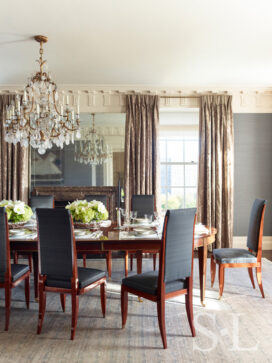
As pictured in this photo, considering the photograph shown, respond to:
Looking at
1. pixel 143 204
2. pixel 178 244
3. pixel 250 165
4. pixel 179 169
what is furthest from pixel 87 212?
pixel 179 169

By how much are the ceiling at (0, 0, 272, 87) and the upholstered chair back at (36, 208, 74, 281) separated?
6.21 ft

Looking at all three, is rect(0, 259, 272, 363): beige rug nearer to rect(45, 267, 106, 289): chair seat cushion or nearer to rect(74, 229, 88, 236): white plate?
rect(45, 267, 106, 289): chair seat cushion

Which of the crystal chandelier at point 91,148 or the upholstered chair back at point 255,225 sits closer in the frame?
the upholstered chair back at point 255,225

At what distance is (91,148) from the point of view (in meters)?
5.69

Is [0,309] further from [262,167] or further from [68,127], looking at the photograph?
[262,167]

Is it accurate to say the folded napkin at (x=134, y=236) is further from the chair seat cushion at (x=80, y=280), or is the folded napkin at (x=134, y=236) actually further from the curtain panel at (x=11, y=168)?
the curtain panel at (x=11, y=168)

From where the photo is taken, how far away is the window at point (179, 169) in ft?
22.6

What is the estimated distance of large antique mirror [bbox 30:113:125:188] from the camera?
5.68m

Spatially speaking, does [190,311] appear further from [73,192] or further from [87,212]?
[73,192]

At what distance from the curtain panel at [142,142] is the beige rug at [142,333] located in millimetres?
Answer: 2384

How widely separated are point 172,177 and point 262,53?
3.24m

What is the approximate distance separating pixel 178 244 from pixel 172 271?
0.20 m

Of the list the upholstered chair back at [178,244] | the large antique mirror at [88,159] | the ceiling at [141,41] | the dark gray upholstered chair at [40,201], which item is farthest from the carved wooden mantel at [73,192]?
the upholstered chair back at [178,244]

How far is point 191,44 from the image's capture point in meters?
3.94
